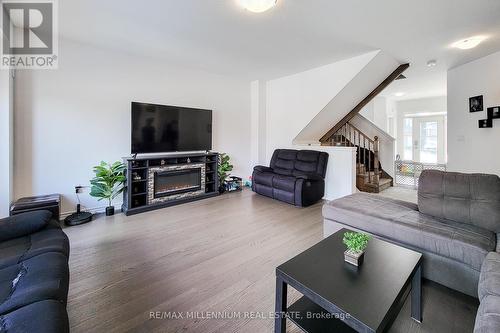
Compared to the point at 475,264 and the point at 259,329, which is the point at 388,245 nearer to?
the point at 475,264

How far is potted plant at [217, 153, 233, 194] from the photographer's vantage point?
4.90m

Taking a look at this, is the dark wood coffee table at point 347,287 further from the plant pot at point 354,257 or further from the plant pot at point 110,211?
the plant pot at point 110,211

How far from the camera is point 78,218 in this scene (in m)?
3.18

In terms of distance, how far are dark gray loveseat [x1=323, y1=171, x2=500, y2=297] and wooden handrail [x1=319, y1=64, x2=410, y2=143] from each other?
2.86 m

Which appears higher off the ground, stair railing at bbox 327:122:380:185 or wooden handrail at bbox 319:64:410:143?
wooden handrail at bbox 319:64:410:143

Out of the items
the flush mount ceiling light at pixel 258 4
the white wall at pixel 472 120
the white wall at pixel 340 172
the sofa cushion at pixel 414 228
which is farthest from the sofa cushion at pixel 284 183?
the white wall at pixel 472 120

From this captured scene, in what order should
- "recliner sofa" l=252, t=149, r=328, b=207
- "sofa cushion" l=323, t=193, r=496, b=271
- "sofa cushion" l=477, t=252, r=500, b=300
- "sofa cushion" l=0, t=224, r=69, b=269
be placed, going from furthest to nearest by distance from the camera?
"recliner sofa" l=252, t=149, r=328, b=207 < "sofa cushion" l=323, t=193, r=496, b=271 < "sofa cushion" l=0, t=224, r=69, b=269 < "sofa cushion" l=477, t=252, r=500, b=300

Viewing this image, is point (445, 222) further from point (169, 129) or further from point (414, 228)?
point (169, 129)

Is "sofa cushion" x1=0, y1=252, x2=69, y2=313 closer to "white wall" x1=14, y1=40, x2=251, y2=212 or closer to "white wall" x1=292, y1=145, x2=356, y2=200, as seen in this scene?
"white wall" x1=14, y1=40, x2=251, y2=212

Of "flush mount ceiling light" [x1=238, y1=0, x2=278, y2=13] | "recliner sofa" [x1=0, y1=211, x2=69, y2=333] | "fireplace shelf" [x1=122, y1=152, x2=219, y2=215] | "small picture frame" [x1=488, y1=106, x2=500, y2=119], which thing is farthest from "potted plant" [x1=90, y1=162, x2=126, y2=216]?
"small picture frame" [x1=488, y1=106, x2=500, y2=119]

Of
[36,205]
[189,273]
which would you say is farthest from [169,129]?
[189,273]

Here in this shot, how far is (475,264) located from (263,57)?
3.68m

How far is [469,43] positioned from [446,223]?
2.84 m

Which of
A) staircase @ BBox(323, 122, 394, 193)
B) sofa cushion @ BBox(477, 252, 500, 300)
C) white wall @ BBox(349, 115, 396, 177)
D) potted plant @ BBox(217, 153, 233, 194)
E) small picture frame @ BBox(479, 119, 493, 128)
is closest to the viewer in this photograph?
sofa cushion @ BBox(477, 252, 500, 300)
